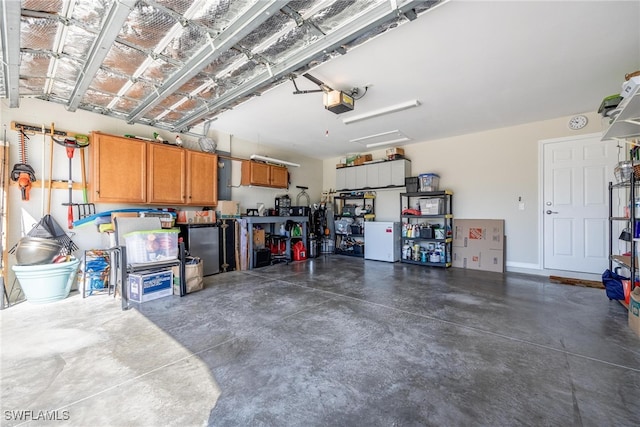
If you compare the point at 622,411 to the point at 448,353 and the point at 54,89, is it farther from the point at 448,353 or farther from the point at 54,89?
the point at 54,89

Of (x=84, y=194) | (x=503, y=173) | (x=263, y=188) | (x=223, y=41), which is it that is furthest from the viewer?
(x=263, y=188)

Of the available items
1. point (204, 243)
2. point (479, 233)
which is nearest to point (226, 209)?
point (204, 243)

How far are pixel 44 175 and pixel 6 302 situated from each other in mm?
1699

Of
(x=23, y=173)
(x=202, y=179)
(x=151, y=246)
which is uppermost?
(x=202, y=179)

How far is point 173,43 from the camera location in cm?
243

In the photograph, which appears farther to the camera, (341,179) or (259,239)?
(341,179)

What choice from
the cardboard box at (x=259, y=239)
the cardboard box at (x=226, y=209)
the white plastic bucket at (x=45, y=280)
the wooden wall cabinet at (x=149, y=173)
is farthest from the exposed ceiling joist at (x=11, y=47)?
the cardboard box at (x=259, y=239)

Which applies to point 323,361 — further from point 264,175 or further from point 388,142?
point 388,142

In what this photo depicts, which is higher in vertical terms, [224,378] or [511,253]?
[511,253]

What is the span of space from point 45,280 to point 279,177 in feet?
15.1

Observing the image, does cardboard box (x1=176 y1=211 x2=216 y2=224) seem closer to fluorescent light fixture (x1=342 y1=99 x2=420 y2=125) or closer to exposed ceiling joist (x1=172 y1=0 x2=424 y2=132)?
exposed ceiling joist (x1=172 y1=0 x2=424 y2=132)

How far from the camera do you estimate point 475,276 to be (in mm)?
4848

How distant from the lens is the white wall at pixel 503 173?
16.4ft

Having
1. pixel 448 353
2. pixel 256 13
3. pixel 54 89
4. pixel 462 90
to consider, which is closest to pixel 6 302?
pixel 54 89
